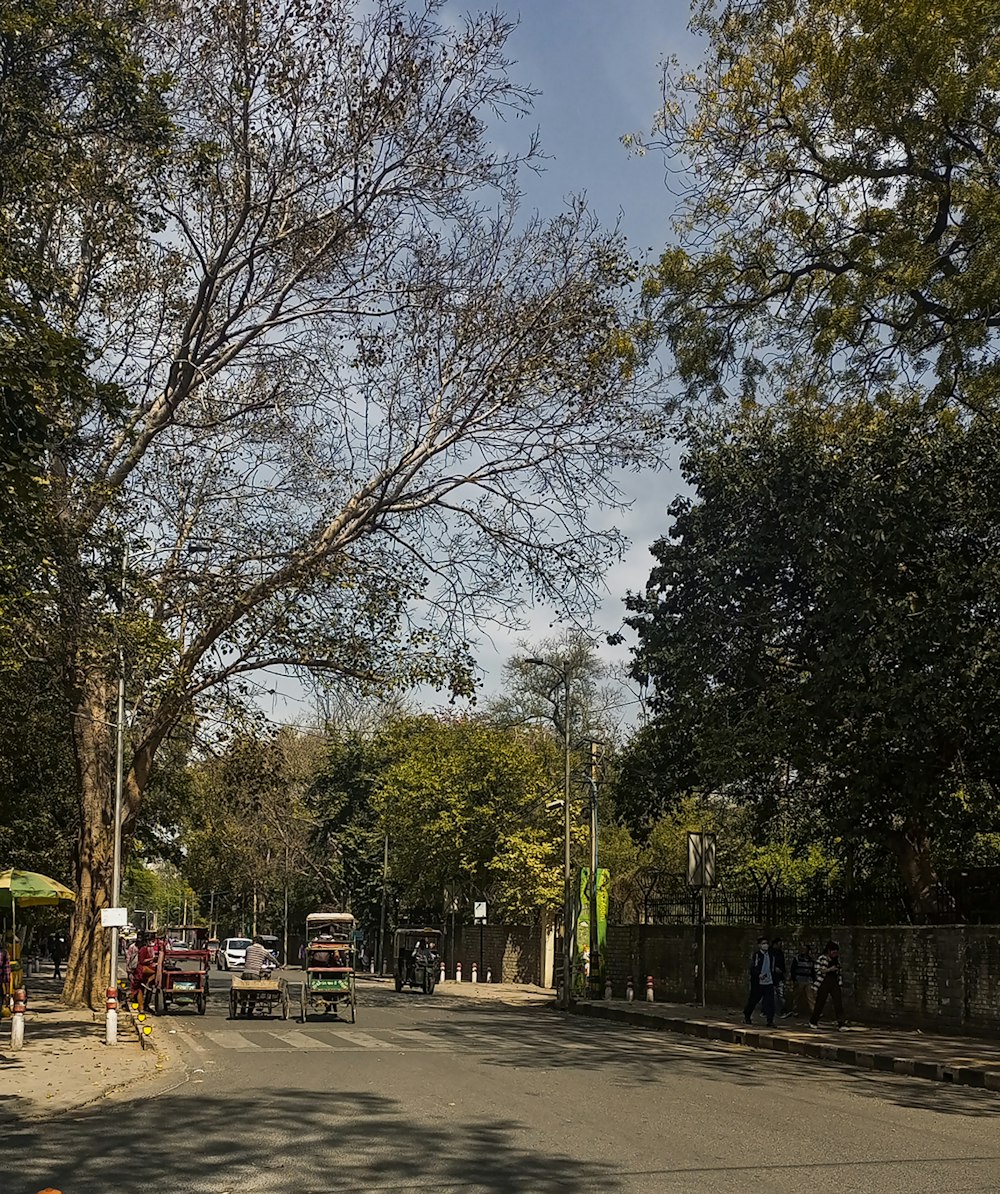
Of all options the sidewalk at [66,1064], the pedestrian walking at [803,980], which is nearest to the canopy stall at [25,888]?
the sidewalk at [66,1064]

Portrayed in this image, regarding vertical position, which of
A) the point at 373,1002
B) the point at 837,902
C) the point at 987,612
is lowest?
the point at 373,1002

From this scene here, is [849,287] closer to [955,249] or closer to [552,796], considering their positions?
[955,249]

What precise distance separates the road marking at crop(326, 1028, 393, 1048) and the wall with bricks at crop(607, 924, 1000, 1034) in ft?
31.2

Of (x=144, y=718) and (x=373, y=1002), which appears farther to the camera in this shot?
(x=373, y=1002)

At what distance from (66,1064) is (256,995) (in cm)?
1123

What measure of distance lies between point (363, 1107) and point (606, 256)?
12.4 metres

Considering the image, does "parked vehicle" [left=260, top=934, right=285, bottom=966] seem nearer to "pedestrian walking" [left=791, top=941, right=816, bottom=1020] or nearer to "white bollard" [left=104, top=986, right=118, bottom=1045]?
"pedestrian walking" [left=791, top=941, right=816, bottom=1020]

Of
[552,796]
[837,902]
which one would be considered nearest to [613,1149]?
[837,902]

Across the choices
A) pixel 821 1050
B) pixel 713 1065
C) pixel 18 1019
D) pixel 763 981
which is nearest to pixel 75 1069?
pixel 18 1019

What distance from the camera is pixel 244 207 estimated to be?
60.3 feet

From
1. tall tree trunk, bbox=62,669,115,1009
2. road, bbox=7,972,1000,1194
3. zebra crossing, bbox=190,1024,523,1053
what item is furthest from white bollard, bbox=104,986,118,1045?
tall tree trunk, bbox=62,669,115,1009

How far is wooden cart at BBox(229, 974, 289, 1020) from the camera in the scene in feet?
89.1

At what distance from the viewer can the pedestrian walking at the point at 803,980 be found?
2545cm

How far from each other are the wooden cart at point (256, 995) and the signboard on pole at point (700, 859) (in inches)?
348
